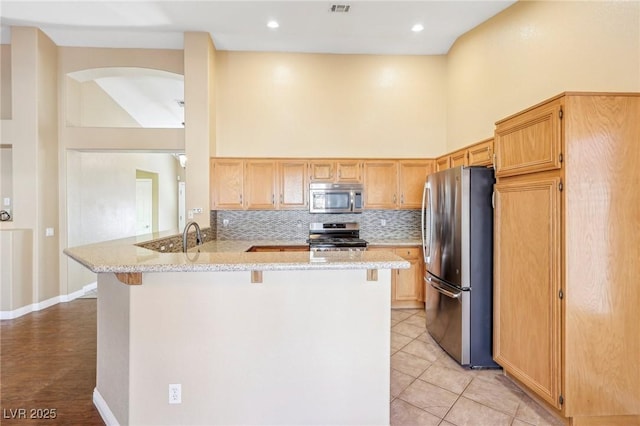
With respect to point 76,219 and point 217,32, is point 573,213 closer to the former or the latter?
point 217,32

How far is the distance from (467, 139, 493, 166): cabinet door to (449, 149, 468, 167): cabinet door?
11cm

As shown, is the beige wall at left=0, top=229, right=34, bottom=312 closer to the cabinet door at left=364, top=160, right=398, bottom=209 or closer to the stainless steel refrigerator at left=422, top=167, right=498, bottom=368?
the cabinet door at left=364, top=160, right=398, bottom=209

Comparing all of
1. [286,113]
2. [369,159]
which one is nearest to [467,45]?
[369,159]

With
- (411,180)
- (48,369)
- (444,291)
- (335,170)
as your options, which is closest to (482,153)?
(411,180)

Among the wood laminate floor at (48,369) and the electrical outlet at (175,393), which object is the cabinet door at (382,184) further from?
the wood laminate floor at (48,369)

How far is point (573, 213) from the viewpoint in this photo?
1.91m

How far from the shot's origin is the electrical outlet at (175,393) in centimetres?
175

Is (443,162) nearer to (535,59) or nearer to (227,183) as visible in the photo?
(535,59)

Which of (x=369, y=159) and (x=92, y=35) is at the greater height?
(x=92, y=35)

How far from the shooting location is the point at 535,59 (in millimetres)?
3141

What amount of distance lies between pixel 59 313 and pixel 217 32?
14.1ft

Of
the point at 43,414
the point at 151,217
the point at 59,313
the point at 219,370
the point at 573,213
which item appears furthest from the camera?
the point at 151,217

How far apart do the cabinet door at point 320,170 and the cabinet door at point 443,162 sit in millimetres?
1533

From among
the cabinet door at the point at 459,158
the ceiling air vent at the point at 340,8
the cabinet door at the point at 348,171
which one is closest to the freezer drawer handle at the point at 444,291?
the cabinet door at the point at 459,158
